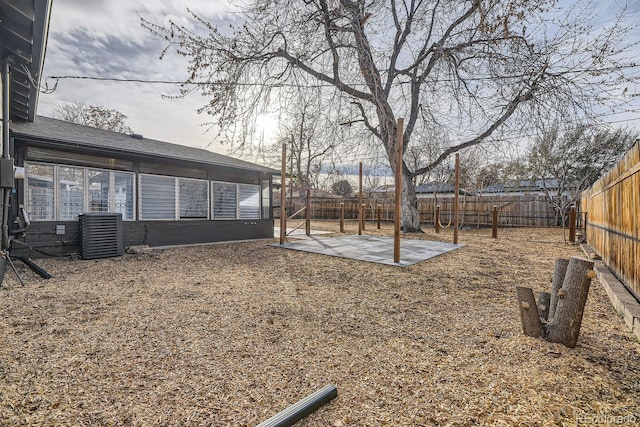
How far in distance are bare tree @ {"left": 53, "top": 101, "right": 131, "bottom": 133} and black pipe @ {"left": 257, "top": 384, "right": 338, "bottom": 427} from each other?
2033 cm

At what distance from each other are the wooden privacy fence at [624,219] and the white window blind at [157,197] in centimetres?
786

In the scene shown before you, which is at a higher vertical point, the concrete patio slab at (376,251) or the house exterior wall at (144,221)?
the house exterior wall at (144,221)

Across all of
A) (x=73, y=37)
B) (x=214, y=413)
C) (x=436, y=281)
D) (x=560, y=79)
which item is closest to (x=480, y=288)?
(x=436, y=281)

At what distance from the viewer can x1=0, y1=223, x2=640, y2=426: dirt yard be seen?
56.9 inches

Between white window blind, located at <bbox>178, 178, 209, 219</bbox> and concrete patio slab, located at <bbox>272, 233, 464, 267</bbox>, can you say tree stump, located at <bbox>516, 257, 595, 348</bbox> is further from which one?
white window blind, located at <bbox>178, 178, 209, 219</bbox>

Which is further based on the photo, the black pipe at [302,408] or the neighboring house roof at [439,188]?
the neighboring house roof at [439,188]

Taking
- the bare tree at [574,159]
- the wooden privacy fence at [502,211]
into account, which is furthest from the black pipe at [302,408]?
the bare tree at [574,159]

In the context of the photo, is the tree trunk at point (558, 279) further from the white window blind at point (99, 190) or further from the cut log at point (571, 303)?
the white window blind at point (99, 190)

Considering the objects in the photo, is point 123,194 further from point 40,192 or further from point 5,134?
point 5,134

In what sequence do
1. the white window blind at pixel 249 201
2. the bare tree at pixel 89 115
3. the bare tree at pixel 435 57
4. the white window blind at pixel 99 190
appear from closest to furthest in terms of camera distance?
the bare tree at pixel 435 57, the white window blind at pixel 99 190, the white window blind at pixel 249 201, the bare tree at pixel 89 115

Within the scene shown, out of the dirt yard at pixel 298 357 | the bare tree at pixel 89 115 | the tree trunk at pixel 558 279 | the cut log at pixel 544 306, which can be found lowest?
the dirt yard at pixel 298 357

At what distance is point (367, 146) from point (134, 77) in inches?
214

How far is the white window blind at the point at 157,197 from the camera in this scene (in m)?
6.72

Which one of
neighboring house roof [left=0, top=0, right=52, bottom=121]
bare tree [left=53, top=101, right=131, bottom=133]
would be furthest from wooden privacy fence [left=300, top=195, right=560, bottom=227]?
bare tree [left=53, top=101, right=131, bottom=133]
